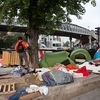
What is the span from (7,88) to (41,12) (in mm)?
7983

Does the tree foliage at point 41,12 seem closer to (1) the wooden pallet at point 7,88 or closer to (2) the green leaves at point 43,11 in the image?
(2) the green leaves at point 43,11

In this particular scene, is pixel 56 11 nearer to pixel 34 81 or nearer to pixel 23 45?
pixel 23 45

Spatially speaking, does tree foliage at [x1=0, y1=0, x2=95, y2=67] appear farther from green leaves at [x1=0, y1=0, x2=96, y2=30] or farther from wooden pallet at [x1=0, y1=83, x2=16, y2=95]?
wooden pallet at [x1=0, y1=83, x2=16, y2=95]

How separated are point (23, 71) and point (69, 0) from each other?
5.58 m

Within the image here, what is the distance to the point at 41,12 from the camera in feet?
55.0

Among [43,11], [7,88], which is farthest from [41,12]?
[7,88]

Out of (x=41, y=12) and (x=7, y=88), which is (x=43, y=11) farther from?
(x=7, y=88)

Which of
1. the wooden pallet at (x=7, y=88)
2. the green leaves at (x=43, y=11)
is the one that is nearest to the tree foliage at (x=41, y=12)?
the green leaves at (x=43, y=11)

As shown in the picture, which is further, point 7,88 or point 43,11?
point 43,11

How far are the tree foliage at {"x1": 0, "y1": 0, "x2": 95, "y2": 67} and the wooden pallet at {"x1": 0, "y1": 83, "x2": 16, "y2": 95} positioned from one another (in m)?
6.28

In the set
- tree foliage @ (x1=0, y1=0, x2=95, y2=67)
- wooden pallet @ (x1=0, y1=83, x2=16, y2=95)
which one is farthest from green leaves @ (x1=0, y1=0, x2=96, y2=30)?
wooden pallet @ (x1=0, y1=83, x2=16, y2=95)

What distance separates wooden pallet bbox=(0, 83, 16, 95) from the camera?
8994 millimetres

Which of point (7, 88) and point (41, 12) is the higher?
point (41, 12)

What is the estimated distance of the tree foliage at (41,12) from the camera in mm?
15969
